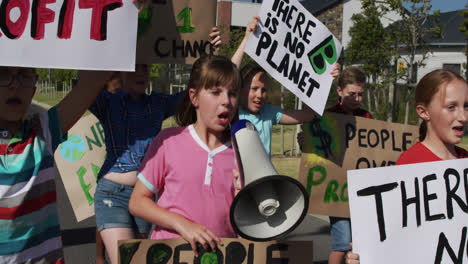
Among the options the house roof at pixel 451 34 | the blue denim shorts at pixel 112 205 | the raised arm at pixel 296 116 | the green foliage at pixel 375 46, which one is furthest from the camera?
the house roof at pixel 451 34

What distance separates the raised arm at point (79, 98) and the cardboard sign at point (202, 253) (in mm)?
596

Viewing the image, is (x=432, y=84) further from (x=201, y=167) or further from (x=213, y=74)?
(x=201, y=167)

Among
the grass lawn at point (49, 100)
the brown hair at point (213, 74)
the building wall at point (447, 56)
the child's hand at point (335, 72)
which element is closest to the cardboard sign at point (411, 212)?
the brown hair at point (213, 74)

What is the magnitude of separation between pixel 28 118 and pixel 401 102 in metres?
16.8

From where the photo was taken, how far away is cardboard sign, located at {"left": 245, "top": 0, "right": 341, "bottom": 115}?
10.3 ft

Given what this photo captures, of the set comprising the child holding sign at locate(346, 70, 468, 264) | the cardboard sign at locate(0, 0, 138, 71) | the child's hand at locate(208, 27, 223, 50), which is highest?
the child's hand at locate(208, 27, 223, 50)

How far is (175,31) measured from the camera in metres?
2.98

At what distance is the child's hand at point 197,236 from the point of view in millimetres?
1803

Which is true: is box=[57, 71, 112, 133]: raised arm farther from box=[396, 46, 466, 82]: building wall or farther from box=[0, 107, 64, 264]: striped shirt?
box=[396, 46, 466, 82]: building wall

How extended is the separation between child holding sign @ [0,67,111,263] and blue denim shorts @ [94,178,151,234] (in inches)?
31.8

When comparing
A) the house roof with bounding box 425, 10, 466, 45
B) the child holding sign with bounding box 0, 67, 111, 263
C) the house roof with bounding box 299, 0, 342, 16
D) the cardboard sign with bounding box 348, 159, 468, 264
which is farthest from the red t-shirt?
the house roof with bounding box 299, 0, 342, 16

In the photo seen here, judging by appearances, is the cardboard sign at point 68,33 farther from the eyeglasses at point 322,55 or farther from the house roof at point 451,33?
the house roof at point 451,33

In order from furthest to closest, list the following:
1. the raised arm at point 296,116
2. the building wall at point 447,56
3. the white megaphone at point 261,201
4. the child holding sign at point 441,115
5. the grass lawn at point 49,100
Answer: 1. the grass lawn at point 49,100
2. the building wall at point 447,56
3. the raised arm at point 296,116
4. the child holding sign at point 441,115
5. the white megaphone at point 261,201

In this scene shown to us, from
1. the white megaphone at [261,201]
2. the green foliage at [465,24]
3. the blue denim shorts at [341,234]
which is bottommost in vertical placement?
the blue denim shorts at [341,234]
